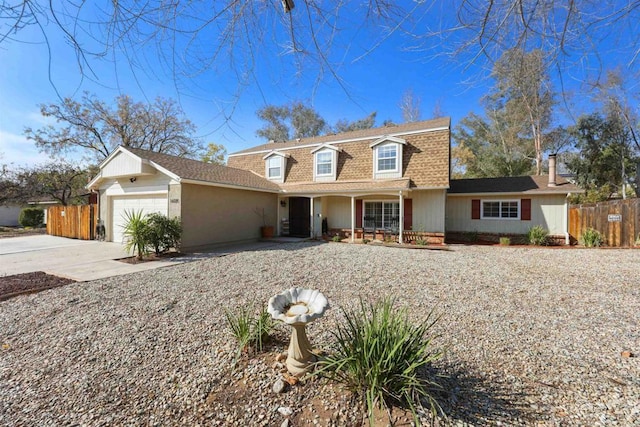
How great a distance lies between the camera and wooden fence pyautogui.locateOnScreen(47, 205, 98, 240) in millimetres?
13398

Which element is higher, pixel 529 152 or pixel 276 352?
pixel 529 152

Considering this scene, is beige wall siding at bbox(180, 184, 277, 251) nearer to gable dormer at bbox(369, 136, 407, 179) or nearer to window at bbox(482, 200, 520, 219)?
gable dormer at bbox(369, 136, 407, 179)

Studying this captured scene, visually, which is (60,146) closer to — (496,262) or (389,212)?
(389,212)

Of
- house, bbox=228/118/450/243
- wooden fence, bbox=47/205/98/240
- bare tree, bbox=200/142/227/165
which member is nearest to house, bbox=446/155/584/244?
house, bbox=228/118/450/243

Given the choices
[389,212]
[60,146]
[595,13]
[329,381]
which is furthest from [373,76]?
[60,146]

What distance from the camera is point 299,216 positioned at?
1548 cm

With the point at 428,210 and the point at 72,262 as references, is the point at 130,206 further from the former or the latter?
the point at 428,210

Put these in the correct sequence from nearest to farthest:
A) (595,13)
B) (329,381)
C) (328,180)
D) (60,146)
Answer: (595,13)
(329,381)
(328,180)
(60,146)

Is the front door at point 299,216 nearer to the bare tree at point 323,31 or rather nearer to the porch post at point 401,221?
the porch post at point 401,221

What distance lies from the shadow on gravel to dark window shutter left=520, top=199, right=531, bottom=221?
13.4m

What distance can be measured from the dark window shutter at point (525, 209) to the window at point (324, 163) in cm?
973

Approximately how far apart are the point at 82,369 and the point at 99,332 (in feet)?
3.09

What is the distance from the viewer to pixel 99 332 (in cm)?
362

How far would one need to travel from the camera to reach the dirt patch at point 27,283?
5.32m
